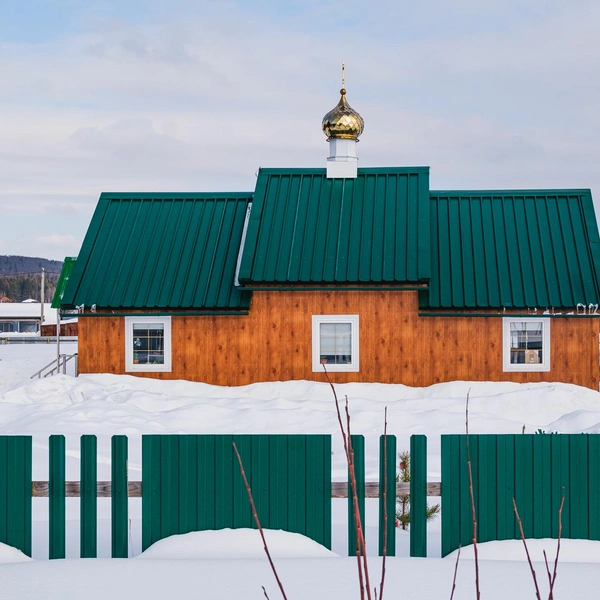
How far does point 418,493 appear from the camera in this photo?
21.6 ft

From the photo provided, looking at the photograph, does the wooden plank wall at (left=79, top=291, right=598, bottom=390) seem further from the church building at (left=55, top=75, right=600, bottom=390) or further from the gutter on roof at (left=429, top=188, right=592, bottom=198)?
the gutter on roof at (left=429, top=188, right=592, bottom=198)

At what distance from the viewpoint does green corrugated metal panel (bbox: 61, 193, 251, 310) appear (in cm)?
1859

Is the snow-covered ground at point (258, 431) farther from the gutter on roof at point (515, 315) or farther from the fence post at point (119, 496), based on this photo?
the gutter on roof at point (515, 315)

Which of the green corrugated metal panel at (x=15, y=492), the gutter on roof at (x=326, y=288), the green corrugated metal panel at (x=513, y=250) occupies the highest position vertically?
the green corrugated metal panel at (x=513, y=250)

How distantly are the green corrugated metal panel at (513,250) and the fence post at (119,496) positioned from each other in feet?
40.4

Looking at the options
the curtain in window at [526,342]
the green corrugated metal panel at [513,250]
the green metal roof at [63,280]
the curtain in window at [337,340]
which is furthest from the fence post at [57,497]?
the green metal roof at [63,280]

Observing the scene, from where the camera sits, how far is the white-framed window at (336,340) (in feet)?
60.1

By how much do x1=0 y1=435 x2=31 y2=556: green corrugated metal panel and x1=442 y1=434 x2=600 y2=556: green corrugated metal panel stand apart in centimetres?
343

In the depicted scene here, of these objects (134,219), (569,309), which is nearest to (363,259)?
(569,309)

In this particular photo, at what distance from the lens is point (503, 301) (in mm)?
18016

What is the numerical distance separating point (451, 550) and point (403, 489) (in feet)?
2.43

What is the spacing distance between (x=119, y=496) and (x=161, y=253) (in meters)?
13.6

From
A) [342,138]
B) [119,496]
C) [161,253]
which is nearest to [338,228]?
[342,138]

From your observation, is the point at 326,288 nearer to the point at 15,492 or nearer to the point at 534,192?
the point at 534,192
